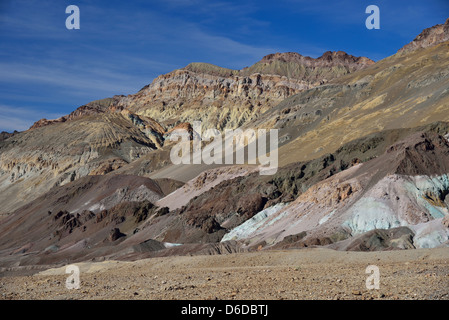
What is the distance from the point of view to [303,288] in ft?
52.7

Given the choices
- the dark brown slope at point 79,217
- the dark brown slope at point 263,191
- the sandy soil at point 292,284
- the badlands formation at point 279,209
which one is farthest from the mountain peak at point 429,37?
the sandy soil at point 292,284

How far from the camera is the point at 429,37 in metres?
181

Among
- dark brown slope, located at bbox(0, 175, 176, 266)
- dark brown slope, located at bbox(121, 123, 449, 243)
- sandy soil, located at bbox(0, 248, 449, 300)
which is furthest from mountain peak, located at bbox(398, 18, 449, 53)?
sandy soil, located at bbox(0, 248, 449, 300)

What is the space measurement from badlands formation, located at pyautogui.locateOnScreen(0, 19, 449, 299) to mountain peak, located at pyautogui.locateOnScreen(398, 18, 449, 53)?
5181cm

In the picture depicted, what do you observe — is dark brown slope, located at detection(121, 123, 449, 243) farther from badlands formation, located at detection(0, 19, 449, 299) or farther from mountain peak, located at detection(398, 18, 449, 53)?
mountain peak, located at detection(398, 18, 449, 53)

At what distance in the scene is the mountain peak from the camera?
17400 cm

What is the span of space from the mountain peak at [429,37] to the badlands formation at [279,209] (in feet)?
170

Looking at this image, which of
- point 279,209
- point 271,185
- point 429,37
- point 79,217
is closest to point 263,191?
point 271,185

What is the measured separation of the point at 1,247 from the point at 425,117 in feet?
220

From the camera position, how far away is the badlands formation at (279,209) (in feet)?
66.6

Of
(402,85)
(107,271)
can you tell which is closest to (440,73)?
(402,85)

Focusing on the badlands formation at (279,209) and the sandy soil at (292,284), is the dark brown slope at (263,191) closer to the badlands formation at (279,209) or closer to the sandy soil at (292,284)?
the badlands formation at (279,209)

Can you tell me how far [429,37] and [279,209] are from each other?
14304 centimetres
